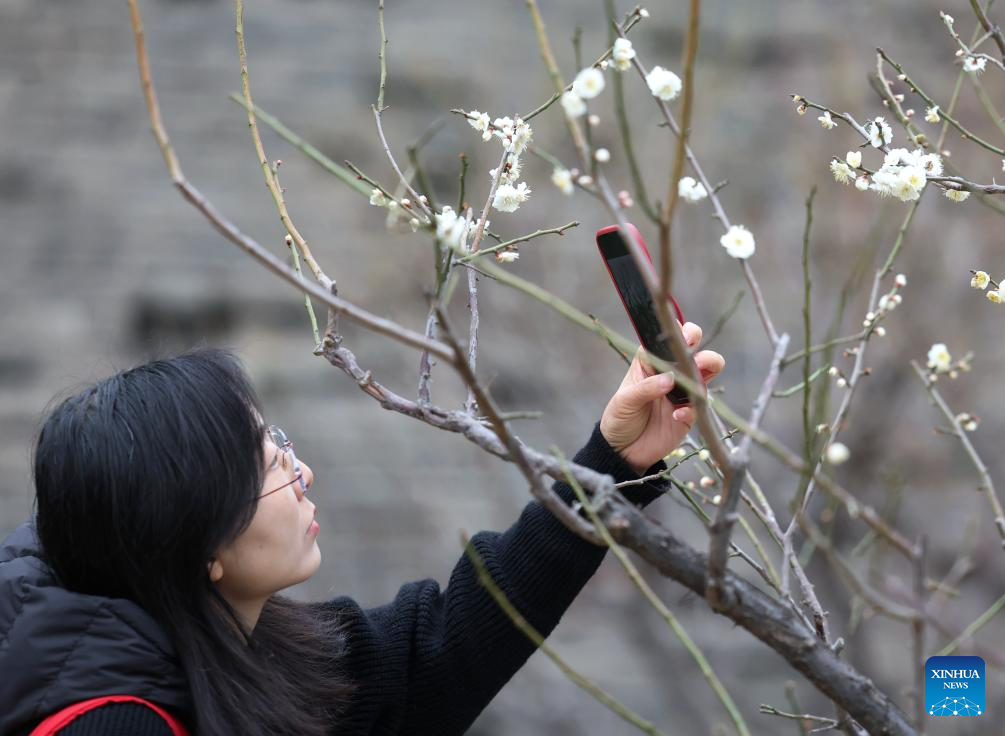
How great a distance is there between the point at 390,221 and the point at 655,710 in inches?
108

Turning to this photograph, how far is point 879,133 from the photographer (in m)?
0.98

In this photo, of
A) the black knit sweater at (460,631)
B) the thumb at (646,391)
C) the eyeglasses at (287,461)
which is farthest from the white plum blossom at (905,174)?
the eyeglasses at (287,461)

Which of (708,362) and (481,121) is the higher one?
(481,121)

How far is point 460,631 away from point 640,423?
0.36m

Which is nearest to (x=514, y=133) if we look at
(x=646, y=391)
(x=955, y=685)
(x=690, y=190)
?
(x=690, y=190)

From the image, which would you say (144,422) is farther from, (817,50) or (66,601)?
(817,50)

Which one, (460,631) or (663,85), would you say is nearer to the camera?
(663,85)

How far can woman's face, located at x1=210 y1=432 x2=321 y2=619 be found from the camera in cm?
115

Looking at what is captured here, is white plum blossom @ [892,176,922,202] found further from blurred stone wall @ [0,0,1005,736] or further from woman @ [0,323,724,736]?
blurred stone wall @ [0,0,1005,736]

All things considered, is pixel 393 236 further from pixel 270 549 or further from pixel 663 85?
pixel 663 85

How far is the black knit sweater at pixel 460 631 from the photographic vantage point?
1229 mm

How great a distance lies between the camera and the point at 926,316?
8.64 ft

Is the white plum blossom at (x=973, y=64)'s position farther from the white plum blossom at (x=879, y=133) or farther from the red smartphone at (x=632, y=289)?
the red smartphone at (x=632, y=289)

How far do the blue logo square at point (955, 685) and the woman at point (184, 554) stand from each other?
32cm
